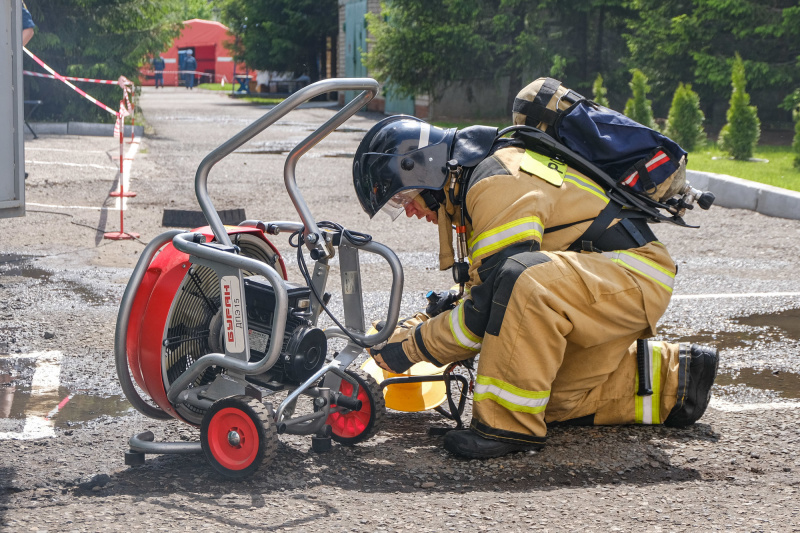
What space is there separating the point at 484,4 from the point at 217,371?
71.4 ft

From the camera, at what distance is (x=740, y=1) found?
17.0 metres

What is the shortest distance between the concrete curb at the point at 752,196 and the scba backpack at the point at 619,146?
6.35m

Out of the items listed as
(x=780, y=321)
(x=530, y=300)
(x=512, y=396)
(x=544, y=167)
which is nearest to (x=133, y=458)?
(x=512, y=396)

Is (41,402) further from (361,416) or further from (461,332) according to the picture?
(461,332)

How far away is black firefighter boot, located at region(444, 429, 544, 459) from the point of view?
3619mm

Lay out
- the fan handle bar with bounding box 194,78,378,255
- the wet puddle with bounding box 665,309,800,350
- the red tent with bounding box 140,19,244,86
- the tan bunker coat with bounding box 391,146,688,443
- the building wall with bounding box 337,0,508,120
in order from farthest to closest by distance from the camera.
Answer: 1. the red tent with bounding box 140,19,244,86
2. the building wall with bounding box 337,0,508,120
3. the wet puddle with bounding box 665,309,800,350
4. the tan bunker coat with bounding box 391,146,688,443
5. the fan handle bar with bounding box 194,78,378,255

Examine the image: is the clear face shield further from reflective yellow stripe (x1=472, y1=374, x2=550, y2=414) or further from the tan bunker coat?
reflective yellow stripe (x1=472, y1=374, x2=550, y2=414)

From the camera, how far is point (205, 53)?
205 feet

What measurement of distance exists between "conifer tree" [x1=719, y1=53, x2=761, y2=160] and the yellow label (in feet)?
35.4

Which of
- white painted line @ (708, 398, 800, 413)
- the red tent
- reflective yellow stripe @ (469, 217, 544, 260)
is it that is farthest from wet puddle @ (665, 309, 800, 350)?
the red tent

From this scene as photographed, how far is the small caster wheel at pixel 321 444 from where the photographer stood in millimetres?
3680

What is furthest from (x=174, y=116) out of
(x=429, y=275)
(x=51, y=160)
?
(x=429, y=275)

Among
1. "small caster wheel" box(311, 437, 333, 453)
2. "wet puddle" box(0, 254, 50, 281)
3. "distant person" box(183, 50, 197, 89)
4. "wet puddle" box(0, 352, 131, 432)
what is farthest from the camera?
"distant person" box(183, 50, 197, 89)

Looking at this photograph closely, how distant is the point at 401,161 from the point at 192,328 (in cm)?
109
